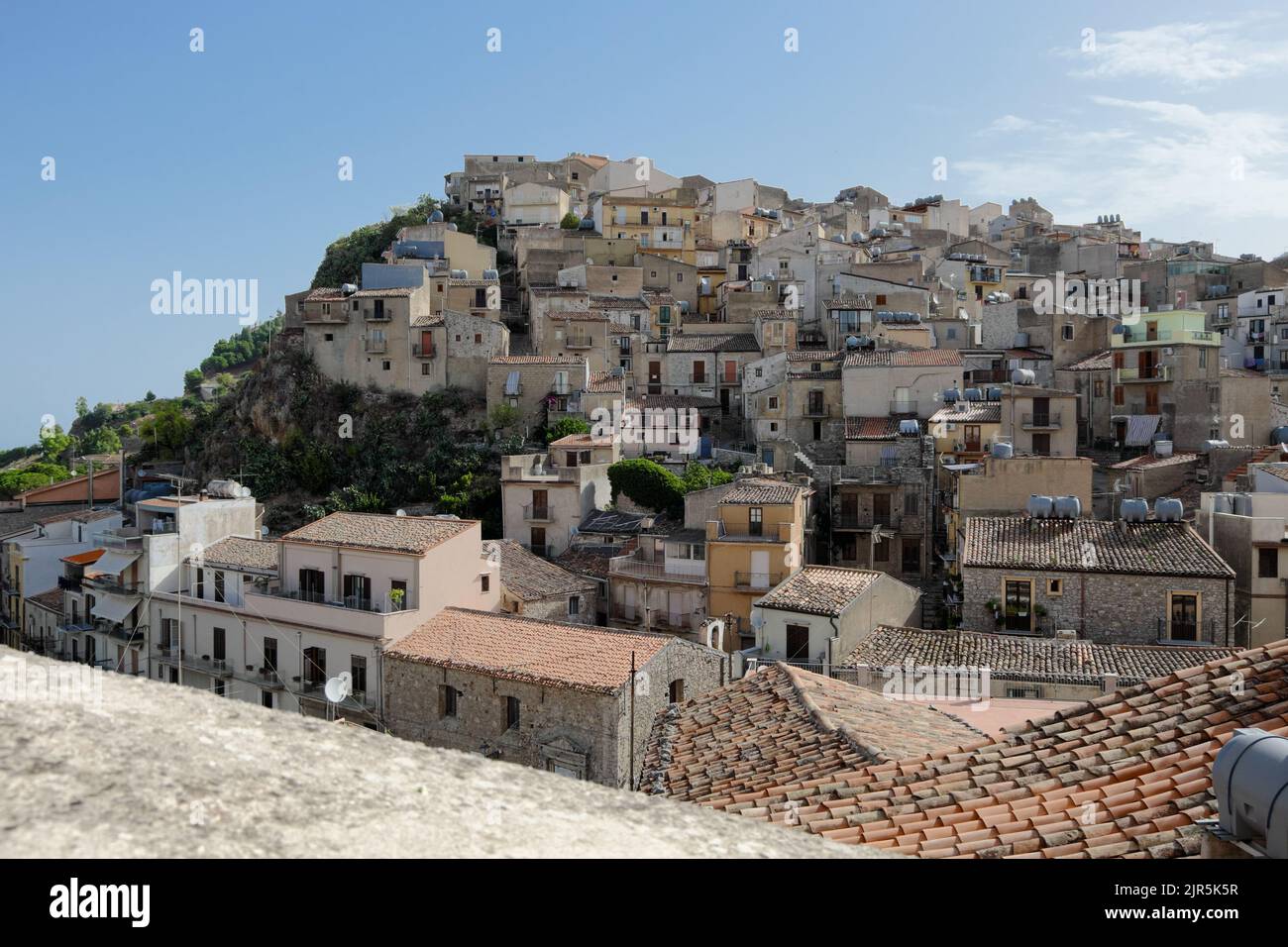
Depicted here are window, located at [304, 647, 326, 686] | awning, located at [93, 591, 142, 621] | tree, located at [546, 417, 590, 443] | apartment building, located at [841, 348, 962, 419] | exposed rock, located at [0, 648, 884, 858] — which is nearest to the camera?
exposed rock, located at [0, 648, 884, 858]

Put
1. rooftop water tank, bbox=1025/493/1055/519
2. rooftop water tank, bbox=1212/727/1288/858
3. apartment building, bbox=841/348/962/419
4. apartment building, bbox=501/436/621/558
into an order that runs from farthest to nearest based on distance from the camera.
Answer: apartment building, bbox=841/348/962/419, apartment building, bbox=501/436/621/558, rooftop water tank, bbox=1025/493/1055/519, rooftop water tank, bbox=1212/727/1288/858

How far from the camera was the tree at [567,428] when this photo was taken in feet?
152

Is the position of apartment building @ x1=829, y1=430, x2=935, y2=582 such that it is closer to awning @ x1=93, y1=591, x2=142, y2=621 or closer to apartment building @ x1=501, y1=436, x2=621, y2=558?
apartment building @ x1=501, y1=436, x2=621, y2=558

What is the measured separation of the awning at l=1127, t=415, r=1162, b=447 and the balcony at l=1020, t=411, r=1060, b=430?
6.66 meters

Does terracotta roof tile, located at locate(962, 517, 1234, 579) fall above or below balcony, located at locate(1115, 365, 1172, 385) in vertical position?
below

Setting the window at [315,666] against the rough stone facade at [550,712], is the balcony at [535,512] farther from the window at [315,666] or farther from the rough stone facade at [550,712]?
the rough stone facade at [550,712]

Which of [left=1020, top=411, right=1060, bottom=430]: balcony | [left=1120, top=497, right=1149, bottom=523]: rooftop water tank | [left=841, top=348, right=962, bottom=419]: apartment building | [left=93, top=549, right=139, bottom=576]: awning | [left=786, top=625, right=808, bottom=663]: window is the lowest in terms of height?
[left=786, top=625, right=808, bottom=663]: window

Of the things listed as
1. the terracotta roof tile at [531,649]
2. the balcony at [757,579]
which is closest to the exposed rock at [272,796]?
the terracotta roof tile at [531,649]

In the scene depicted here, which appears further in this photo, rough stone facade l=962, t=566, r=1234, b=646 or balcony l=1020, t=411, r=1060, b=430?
balcony l=1020, t=411, r=1060, b=430

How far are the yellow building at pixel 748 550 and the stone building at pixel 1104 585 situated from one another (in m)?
6.07

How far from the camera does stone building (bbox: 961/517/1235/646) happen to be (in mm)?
22828

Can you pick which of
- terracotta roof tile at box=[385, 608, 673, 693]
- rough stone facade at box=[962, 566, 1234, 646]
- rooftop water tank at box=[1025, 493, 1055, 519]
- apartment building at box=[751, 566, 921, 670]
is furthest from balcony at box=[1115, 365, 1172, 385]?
terracotta roof tile at box=[385, 608, 673, 693]
